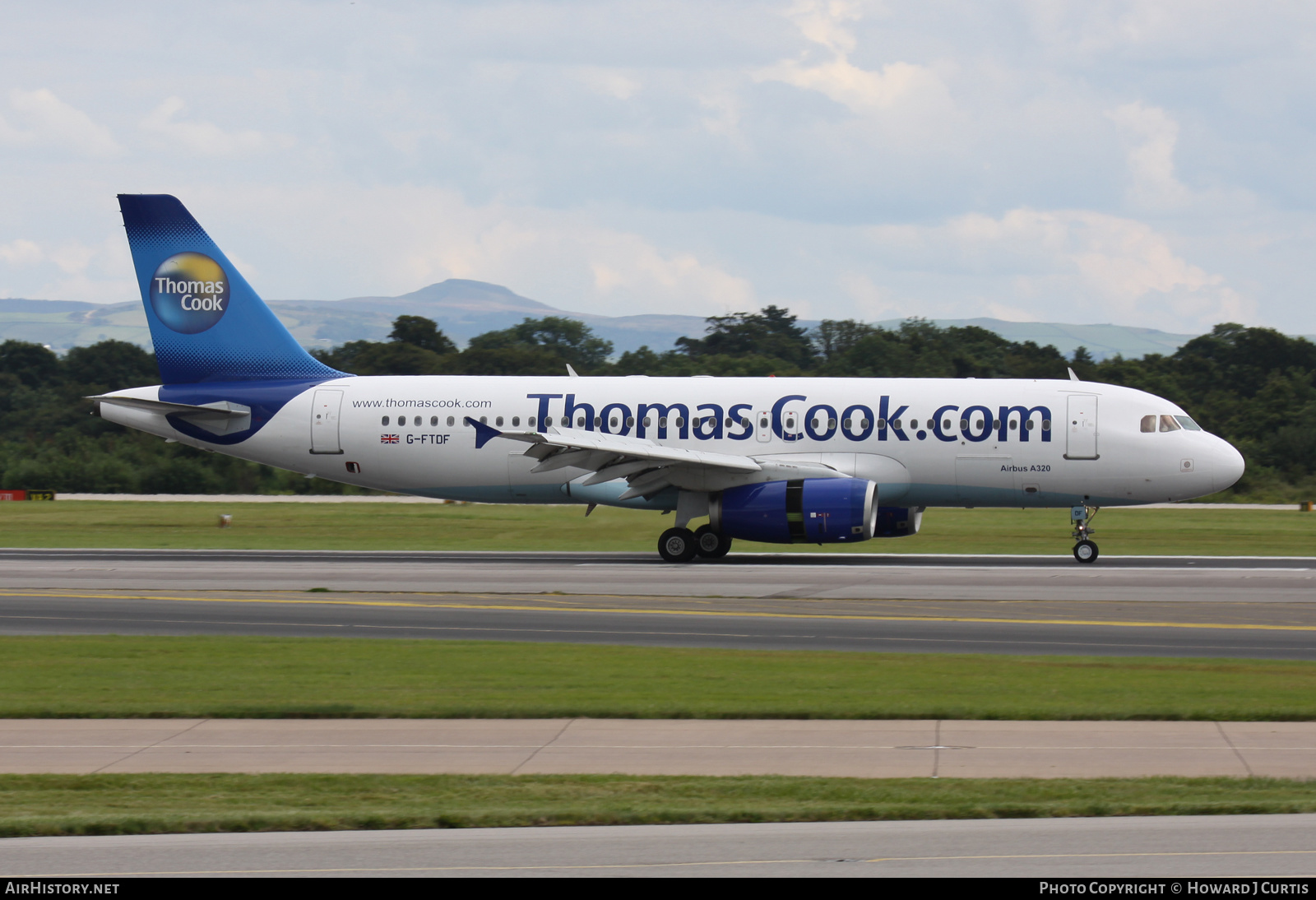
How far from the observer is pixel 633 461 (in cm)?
2986

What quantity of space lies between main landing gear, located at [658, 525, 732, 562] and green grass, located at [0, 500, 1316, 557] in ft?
12.8

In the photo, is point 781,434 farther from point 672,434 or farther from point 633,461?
point 633,461

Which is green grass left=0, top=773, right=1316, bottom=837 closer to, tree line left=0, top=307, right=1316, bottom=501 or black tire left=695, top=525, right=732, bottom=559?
black tire left=695, top=525, right=732, bottom=559

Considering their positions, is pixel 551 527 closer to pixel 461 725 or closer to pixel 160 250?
pixel 160 250

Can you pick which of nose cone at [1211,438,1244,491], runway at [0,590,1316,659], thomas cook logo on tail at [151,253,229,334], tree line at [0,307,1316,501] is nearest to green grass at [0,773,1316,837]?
runway at [0,590,1316,659]

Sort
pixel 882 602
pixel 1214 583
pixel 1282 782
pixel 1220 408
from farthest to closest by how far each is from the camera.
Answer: pixel 1220 408, pixel 1214 583, pixel 882 602, pixel 1282 782

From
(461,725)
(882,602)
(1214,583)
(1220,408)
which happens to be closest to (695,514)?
(882,602)

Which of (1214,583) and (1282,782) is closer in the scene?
(1282,782)

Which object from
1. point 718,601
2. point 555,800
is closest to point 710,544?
point 718,601

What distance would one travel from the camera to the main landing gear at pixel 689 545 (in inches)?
1202

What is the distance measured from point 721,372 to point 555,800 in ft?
Result: 202

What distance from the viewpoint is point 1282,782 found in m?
10.1

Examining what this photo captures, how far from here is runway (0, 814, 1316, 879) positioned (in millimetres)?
7641
